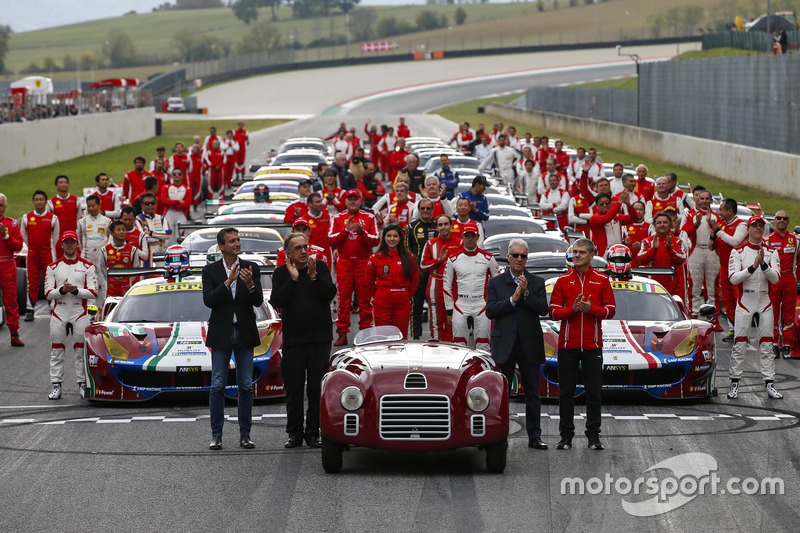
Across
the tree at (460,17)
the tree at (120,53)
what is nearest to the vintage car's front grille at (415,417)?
the tree at (120,53)

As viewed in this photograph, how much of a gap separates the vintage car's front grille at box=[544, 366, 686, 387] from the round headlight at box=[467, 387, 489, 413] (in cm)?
310

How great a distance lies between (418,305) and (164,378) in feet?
13.2

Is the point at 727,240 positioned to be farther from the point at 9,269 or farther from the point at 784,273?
the point at 9,269

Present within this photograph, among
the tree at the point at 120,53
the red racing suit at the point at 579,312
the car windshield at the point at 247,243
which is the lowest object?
the car windshield at the point at 247,243

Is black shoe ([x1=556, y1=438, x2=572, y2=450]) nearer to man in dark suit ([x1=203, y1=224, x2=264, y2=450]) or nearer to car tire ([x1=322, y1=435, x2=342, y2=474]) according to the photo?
car tire ([x1=322, y1=435, x2=342, y2=474])

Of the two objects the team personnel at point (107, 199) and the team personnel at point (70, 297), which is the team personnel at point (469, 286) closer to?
the team personnel at point (70, 297)

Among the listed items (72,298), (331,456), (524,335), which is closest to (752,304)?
(524,335)

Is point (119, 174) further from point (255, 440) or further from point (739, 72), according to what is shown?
point (255, 440)

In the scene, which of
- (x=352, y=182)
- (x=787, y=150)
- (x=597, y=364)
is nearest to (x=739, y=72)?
(x=787, y=150)

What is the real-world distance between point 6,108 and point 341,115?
39.1 metres

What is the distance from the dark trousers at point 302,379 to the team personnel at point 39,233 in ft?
26.3

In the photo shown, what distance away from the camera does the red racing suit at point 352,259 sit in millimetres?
16281

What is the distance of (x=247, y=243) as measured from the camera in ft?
60.3

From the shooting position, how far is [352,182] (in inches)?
973
